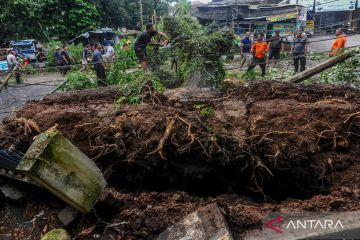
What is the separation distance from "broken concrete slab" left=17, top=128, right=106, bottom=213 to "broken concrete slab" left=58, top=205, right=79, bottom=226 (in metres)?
0.16

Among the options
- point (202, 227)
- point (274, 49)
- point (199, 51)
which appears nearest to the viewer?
point (202, 227)

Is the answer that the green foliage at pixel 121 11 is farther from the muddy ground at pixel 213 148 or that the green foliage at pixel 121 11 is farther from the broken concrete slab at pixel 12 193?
the broken concrete slab at pixel 12 193

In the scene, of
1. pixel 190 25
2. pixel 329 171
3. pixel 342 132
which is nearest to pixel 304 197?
pixel 329 171

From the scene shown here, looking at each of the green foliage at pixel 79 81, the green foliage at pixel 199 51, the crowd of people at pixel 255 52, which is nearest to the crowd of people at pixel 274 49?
the crowd of people at pixel 255 52

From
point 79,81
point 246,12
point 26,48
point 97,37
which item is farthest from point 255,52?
point 26,48

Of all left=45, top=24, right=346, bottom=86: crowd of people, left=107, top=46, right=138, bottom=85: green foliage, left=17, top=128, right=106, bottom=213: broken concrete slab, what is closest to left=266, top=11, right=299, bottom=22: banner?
left=45, top=24, right=346, bottom=86: crowd of people

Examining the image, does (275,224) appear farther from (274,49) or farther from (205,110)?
(274,49)

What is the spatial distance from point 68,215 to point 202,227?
158 cm

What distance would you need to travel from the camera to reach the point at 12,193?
4.18 m

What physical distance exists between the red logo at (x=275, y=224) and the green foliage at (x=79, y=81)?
5.93m

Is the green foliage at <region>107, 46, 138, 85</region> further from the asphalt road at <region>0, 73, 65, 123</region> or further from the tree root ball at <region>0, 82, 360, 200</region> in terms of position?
the asphalt road at <region>0, 73, 65, 123</region>

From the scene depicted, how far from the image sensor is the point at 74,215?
368 cm

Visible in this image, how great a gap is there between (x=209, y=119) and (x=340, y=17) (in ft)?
79.4

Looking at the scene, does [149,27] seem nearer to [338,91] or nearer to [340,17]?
[338,91]
